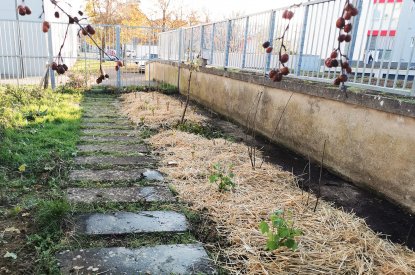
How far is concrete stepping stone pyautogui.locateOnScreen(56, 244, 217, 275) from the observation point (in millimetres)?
2312

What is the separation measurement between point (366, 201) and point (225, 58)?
5.28 m

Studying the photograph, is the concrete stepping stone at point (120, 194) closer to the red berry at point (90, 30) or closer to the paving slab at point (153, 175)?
Result: the paving slab at point (153, 175)

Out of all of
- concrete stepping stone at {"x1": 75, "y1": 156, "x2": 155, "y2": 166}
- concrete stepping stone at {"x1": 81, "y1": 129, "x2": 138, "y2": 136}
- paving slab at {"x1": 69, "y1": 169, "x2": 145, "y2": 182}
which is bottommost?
paving slab at {"x1": 69, "y1": 169, "x2": 145, "y2": 182}

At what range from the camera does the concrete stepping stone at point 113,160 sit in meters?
4.46

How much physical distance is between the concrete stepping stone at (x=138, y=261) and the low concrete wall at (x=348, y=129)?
2287 millimetres

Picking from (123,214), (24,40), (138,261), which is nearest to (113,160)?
(123,214)

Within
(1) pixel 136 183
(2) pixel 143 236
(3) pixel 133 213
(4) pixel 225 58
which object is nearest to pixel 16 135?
(1) pixel 136 183

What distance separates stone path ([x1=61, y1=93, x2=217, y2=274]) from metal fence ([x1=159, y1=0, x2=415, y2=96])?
7.17 feet

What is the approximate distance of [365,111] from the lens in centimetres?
381

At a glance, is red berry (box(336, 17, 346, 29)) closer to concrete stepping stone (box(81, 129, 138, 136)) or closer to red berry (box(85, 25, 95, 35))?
red berry (box(85, 25, 95, 35))

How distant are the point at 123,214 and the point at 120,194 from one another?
1.55 ft

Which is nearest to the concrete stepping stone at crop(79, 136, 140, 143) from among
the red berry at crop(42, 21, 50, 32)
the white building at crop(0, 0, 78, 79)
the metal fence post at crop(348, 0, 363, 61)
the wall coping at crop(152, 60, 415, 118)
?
the wall coping at crop(152, 60, 415, 118)

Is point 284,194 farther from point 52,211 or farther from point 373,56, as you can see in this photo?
point 52,211

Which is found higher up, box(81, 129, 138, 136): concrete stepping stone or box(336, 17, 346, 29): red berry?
box(336, 17, 346, 29): red berry
